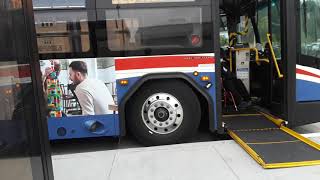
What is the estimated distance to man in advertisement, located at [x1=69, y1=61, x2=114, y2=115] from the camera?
4988mm

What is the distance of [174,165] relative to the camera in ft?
14.2

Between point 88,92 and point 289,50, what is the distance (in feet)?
8.85

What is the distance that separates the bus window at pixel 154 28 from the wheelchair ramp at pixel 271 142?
136 centimetres

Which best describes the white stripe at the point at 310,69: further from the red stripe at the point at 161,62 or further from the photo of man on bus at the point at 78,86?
the photo of man on bus at the point at 78,86

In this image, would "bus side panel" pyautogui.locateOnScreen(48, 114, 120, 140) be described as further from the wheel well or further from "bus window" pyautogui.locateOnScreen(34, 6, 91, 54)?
"bus window" pyautogui.locateOnScreen(34, 6, 91, 54)

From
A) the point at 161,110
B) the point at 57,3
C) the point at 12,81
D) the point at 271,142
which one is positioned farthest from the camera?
the point at 161,110

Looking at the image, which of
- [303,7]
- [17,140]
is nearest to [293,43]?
[303,7]

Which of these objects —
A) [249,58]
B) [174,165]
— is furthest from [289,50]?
[174,165]

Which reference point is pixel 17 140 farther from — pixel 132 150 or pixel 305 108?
pixel 305 108

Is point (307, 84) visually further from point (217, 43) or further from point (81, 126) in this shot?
point (81, 126)

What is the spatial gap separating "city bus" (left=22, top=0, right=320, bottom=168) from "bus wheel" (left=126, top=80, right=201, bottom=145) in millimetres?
13

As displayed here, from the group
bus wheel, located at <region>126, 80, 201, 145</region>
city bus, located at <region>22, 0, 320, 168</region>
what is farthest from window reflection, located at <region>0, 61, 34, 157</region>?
bus wheel, located at <region>126, 80, 201, 145</region>

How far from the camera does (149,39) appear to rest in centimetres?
507

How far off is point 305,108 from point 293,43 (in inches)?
35.1
